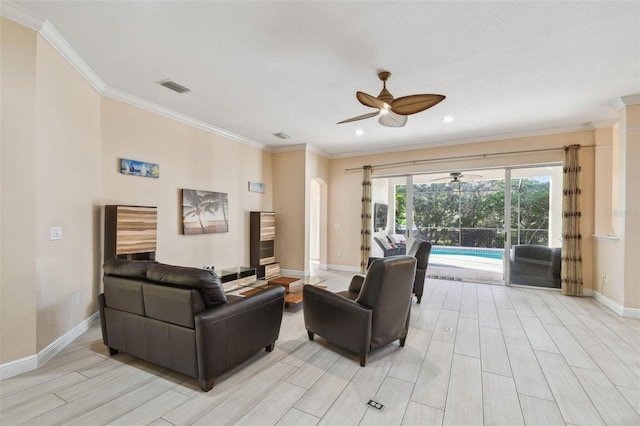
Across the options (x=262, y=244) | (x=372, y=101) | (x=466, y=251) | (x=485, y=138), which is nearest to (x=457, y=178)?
(x=485, y=138)

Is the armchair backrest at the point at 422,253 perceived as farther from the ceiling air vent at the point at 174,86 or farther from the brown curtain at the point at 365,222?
the ceiling air vent at the point at 174,86

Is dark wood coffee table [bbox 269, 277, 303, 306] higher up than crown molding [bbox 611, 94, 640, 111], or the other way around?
crown molding [bbox 611, 94, 640, 111]

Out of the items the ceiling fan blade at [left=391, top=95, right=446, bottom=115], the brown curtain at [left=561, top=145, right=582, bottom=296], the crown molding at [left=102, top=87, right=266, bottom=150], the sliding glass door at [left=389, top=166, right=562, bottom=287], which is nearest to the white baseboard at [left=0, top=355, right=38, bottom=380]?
the crown molding at [left=102, top=87, right=266, bottom=150]

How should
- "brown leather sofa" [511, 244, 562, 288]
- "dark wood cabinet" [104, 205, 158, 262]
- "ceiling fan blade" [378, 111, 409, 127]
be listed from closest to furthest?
"ceiling fan blade" [378, 111, 409, 127] < "dark wood cabinet" [104, 205, 158, 262] < "brown leather sofa" [511, 244, 562, 288]

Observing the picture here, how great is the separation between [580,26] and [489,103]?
1.66 metres

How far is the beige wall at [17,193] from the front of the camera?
2.26 metres

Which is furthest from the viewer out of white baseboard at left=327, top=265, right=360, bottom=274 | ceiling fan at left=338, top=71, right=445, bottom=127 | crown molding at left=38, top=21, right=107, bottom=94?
white baseboard at left=327, top=265, right=360, bottom=274

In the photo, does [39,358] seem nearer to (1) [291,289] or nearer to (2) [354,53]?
(1) [291,289]

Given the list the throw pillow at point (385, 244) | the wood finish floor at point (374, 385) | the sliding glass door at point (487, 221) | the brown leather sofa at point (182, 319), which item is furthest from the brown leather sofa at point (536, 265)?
the brown leather sofa at point (182, 319)

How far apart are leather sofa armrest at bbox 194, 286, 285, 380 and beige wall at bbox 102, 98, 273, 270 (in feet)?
8.48

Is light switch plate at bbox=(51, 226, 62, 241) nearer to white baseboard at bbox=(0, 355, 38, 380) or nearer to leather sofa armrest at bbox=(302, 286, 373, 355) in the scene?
white baseboard at bbox=(0, 355, 38, 380)

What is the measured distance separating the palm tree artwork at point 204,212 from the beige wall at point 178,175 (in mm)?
99

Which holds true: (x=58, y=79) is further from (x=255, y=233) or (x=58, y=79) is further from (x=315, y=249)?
(x=315, y=249)

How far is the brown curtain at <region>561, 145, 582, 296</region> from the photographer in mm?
4895
